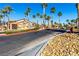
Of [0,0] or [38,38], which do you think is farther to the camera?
[38,38]

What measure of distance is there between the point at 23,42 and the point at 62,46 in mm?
787

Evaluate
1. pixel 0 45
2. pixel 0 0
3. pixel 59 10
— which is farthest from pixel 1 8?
pixel 59 10

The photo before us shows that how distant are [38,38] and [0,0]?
1130 millimetres

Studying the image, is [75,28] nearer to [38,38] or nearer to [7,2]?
[38,38]

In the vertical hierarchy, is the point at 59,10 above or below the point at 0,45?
above

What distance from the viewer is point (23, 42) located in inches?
270

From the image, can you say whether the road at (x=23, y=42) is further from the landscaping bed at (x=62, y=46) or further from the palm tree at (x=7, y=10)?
the palm tree at (x=7, y=10)

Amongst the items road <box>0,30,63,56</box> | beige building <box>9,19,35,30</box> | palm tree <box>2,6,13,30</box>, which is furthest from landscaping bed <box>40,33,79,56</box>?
palm tree <box>2,6,13,30</box>

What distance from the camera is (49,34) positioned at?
6.97m

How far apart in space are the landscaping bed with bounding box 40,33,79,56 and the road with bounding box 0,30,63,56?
17cm

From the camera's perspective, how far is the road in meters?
6.71

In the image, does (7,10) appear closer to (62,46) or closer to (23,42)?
(23,42)

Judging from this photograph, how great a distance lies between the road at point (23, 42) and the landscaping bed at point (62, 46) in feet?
0.55

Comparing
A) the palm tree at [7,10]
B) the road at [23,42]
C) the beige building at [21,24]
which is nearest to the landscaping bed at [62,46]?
the road at [23,42]
